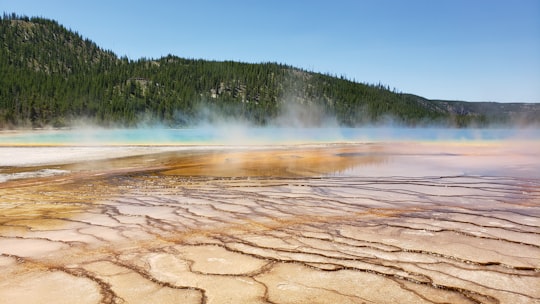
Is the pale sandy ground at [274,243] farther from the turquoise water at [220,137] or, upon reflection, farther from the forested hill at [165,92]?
the forested hill at [165,92]

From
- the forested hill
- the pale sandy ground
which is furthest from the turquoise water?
the forested hill

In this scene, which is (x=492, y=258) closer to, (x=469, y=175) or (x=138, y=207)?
(x=138, y=207)

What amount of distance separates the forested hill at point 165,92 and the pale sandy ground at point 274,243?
67.2 m

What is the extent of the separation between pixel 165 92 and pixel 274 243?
303ft

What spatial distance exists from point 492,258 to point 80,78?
336ft

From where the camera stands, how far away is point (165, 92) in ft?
304

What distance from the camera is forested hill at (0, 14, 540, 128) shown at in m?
74.3

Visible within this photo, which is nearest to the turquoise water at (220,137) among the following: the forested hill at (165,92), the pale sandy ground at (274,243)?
the pale sandy ground at (274,243)

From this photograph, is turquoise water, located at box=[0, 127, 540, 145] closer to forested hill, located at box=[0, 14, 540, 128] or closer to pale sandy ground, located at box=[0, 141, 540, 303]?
pale sandy ground, located at box=[0, 141, 540, 303]

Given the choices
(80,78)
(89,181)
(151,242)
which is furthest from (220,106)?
(151,242)

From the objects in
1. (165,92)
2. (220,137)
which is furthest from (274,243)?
(165,92)

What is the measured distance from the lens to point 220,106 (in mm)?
89562

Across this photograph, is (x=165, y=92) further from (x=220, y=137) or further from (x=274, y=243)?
(x=274, y=243)

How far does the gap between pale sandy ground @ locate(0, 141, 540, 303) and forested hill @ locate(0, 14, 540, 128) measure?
6719cm
